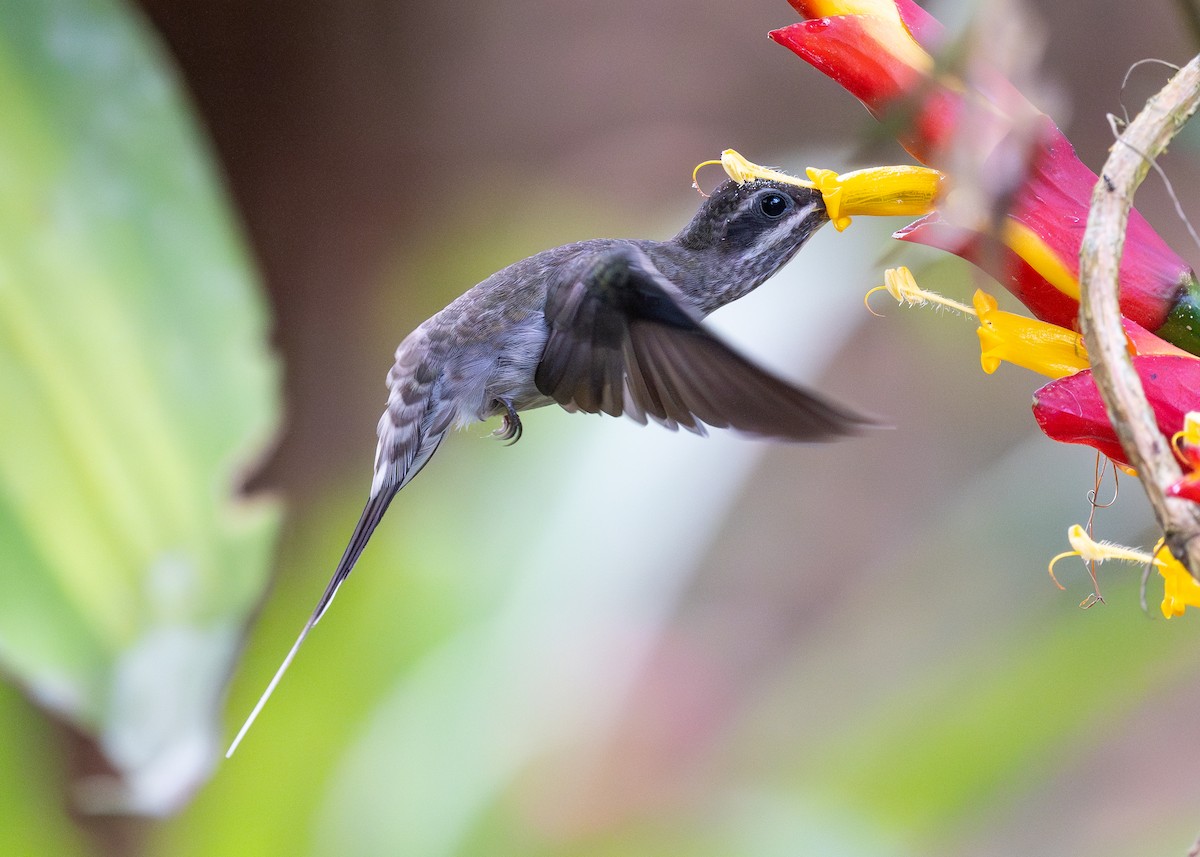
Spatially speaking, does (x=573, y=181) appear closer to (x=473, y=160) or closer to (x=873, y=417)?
(x=473, y=160)

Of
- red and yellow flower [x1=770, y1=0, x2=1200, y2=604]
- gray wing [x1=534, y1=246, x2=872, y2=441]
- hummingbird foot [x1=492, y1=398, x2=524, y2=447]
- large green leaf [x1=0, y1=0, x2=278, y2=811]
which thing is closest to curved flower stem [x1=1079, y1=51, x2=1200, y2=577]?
red and yellow flower [x1=770, y1=0, x2=1200, y2=604]

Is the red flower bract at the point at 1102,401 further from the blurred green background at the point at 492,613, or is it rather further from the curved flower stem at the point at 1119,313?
the blurred green background at the point at 492,613

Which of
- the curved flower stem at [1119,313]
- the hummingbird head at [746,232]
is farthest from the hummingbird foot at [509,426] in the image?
the curved flower stem at [1119,313]

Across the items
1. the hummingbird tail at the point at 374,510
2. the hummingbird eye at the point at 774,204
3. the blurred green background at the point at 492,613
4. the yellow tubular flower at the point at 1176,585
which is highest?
the hummingbird eye at the point at 774,204

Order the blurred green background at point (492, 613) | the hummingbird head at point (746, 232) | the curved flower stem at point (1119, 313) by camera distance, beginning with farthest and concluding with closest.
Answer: the blurred green background at point (492, 613) < the hummingbird head at point (746, 232) < the curved flower stem at point (1119, 313)

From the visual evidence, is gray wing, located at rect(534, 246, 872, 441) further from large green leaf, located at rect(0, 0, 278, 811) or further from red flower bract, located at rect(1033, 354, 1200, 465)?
large green leaf, located at rect(0, 0, 278, 811)
